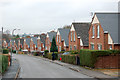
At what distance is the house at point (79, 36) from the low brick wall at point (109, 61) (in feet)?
49.5

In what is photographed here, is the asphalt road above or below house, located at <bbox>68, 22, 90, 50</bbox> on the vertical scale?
below

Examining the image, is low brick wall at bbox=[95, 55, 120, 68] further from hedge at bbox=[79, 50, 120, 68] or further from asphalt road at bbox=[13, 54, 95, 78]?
asphalt road at bbox=[13, 54, 95, 78]

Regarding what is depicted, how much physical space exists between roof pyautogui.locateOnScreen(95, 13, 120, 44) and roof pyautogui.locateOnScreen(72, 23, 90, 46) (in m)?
8.01

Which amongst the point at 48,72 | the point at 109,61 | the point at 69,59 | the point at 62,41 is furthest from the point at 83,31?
the point at 48,72

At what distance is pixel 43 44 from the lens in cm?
7606

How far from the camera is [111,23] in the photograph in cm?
3194

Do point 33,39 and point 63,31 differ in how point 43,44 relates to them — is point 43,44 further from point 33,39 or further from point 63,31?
point 63,31

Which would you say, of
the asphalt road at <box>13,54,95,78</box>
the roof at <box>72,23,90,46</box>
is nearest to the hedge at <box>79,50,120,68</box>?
the asphalt road at <box>13,54,95,78</box>

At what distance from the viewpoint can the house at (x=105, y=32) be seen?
29391 mm

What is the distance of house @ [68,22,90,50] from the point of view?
4028 centimetres

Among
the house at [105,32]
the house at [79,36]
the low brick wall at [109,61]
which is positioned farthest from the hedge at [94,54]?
the house at [79,36]

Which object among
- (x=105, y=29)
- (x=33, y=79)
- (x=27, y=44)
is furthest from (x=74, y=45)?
(x=27, y=44)

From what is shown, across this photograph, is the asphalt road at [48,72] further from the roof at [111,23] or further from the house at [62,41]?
the house at [62,41]

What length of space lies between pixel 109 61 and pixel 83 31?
1912 centimetres
